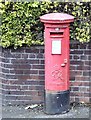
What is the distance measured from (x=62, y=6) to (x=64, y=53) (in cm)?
89

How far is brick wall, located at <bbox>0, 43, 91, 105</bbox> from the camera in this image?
6.39 meters

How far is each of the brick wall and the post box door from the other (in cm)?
49

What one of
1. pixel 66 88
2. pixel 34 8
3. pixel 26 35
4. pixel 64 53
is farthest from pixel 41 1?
pixel 66 88

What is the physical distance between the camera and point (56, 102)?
598cm

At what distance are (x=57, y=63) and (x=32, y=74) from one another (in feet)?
2.49

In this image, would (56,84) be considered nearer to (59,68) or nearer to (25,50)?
(59,68)

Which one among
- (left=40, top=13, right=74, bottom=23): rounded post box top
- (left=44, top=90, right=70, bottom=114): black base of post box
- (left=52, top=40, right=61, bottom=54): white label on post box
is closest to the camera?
(left=40, top=13, right=74, bottom=23): rounded post box top

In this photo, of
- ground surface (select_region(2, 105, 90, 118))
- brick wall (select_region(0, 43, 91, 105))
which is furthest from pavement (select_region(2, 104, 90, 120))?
brick wall (select_region(0, 43, 91, 105))

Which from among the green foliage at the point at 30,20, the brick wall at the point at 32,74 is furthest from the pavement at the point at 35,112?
the green foliage at the point at 30,20

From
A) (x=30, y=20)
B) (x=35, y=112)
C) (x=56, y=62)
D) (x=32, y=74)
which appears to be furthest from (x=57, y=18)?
(x=35, y=112)

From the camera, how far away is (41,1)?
6.25 m

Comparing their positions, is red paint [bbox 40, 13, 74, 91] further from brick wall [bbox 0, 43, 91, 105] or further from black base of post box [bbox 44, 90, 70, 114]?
brick wall [bbox 0, 43, 91, 105]

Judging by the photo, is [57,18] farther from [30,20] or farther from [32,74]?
[32,74]

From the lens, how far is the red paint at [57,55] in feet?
18.7
